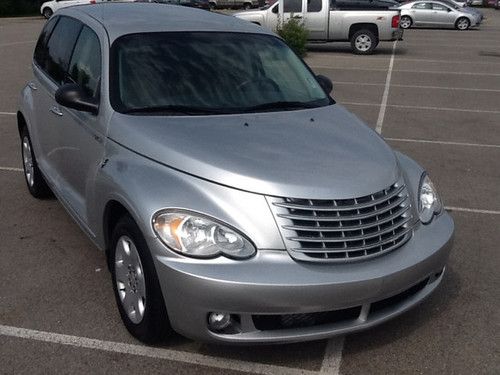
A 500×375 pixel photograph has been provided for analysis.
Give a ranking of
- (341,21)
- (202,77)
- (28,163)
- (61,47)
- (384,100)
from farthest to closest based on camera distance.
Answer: (341,21) → (384,100) → (28,163) → (61,47) → (202,77)

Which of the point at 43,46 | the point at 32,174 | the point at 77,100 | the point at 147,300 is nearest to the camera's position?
the point at 147,300

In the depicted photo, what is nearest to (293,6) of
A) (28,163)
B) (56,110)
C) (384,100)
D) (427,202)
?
Answer: (384,100)

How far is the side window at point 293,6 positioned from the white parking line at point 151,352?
16.9 meters

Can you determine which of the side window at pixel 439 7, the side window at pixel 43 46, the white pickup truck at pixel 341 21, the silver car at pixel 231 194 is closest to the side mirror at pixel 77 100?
the silver car at pixel 231 194

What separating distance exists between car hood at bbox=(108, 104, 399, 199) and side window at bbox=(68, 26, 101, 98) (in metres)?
0.55

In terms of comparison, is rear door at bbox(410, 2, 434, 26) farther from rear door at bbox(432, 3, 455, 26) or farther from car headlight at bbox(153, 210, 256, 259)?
car headlight at bbox(153, 210, 256, 259)

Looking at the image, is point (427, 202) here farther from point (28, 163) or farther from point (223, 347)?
point (28, 163)

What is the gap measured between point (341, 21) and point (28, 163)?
14.8 meters

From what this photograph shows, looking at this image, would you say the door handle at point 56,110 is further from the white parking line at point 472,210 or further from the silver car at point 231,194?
the white parking line at point 472,210

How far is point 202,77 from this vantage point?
4.18 meters

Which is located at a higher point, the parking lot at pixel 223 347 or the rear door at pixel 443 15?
the parking lot at pixel 223 347

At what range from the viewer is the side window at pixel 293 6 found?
19.2 metres

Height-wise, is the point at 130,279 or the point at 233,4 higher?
the point at 130,279

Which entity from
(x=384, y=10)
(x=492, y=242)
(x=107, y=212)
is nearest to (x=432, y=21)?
(x=384, y=10)
